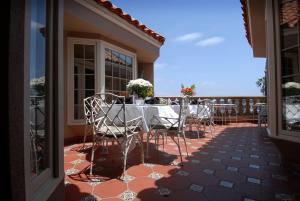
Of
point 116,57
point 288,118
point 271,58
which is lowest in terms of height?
point 288,118

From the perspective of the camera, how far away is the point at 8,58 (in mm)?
807

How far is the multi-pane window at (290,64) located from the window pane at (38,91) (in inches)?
101

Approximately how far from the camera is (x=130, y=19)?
16.2ft

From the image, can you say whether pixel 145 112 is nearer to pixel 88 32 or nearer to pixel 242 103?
pixel 88 32

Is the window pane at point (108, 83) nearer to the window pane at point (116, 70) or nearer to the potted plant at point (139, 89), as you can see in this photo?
the window pane at point (116, 70)

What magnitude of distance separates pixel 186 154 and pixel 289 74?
71.8 inches

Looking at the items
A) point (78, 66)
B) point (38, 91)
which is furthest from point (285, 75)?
point (78, 66)

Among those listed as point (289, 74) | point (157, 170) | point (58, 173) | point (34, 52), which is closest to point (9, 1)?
point (34, 52)

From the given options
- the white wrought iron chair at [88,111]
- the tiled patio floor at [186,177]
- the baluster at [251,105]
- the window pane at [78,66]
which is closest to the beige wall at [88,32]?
the window pane at [78,66]

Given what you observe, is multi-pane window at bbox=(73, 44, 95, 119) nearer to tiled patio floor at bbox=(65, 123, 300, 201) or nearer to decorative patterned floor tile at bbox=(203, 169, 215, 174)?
tiled patio floor at bbox=(65, 123, 300, 201)

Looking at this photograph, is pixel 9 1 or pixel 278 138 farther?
pixel 278 138

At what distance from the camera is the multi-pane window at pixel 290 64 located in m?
2.42

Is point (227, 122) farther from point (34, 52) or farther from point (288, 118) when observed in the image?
point (34, 52)

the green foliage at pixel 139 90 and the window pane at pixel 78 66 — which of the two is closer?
the green foliage at pixel 139 90
